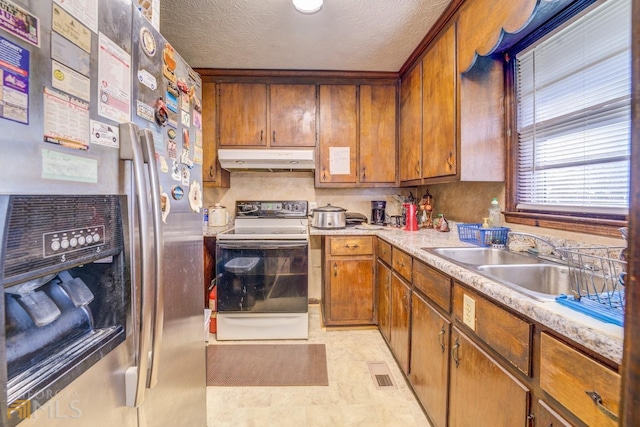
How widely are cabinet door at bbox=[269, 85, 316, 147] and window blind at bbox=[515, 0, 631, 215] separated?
1675mm

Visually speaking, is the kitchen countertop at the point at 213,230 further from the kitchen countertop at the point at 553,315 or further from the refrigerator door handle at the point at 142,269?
the kitchen countertop at the point at 553,315

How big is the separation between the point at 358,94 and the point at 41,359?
111 inches

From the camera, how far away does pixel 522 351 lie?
821 millimetres

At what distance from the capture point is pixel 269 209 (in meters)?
2.96

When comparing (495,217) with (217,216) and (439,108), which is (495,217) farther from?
(217,216)

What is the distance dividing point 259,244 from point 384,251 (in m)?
1.01

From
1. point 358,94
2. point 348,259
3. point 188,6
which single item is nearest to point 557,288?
point 348,259

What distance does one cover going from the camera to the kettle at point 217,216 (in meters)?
2.84

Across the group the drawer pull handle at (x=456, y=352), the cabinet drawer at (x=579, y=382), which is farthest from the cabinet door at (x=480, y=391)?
the cabinet drawer at (x=579, y=382)

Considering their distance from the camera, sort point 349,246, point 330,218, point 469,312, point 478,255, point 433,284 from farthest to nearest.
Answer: point 330,218 → point 349,246 → point 478,255 → point 433,284 → point 469,312

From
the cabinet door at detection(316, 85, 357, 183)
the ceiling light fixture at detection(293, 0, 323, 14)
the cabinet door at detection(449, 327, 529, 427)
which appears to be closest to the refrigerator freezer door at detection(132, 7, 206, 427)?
the ceiling light fixture at detection(293, 0, 323, 14)

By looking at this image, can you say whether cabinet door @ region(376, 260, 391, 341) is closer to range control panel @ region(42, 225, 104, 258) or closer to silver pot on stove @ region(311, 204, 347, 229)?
silver pot on stove @ region(311, 204, 347, 229)

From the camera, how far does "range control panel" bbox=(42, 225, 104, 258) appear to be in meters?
0.53

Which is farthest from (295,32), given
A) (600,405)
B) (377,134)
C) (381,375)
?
(381,375)
